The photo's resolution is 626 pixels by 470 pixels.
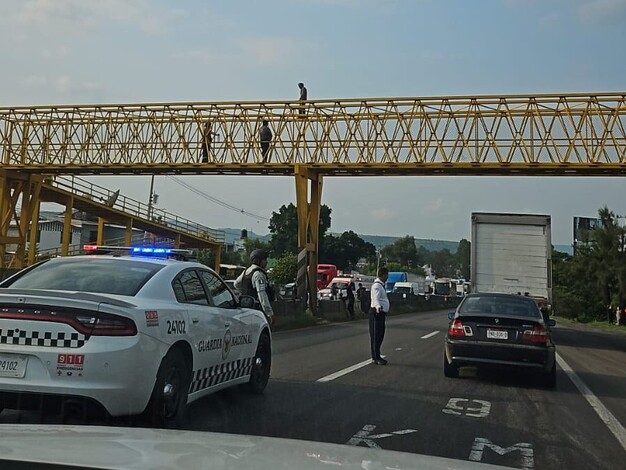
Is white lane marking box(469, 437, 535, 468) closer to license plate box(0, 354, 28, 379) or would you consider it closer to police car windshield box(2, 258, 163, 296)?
police car windshield box(2, 258, 163, 296)

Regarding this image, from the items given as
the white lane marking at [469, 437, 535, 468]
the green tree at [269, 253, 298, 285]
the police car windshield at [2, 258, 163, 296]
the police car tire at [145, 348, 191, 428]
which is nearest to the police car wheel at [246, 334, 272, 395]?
the police car tire at [145, 348, 191, 428]

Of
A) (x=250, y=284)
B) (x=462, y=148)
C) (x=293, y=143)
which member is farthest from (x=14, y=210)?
(x=250, y=284)

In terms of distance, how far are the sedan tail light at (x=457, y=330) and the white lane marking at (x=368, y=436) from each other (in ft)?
14.3

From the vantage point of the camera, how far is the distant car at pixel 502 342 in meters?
10.8

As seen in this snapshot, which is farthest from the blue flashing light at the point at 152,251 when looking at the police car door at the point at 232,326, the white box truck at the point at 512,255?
the white box truck at the point at 512,255

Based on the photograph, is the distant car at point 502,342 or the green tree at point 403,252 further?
the green tree at point 403,252

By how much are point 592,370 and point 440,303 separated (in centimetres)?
4781

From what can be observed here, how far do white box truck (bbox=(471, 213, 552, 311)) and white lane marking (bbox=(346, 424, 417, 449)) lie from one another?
16762 mm

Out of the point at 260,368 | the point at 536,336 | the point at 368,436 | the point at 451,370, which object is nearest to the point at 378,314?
the point at 451,370

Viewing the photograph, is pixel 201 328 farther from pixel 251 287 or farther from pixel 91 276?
pixel 251 287

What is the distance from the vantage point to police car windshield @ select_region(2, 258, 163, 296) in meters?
6.45

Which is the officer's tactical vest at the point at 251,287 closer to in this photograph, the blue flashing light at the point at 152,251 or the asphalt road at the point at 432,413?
the asphalt road at the point at 432,413

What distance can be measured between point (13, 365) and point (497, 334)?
7.59 m

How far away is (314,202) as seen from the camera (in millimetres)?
31344
